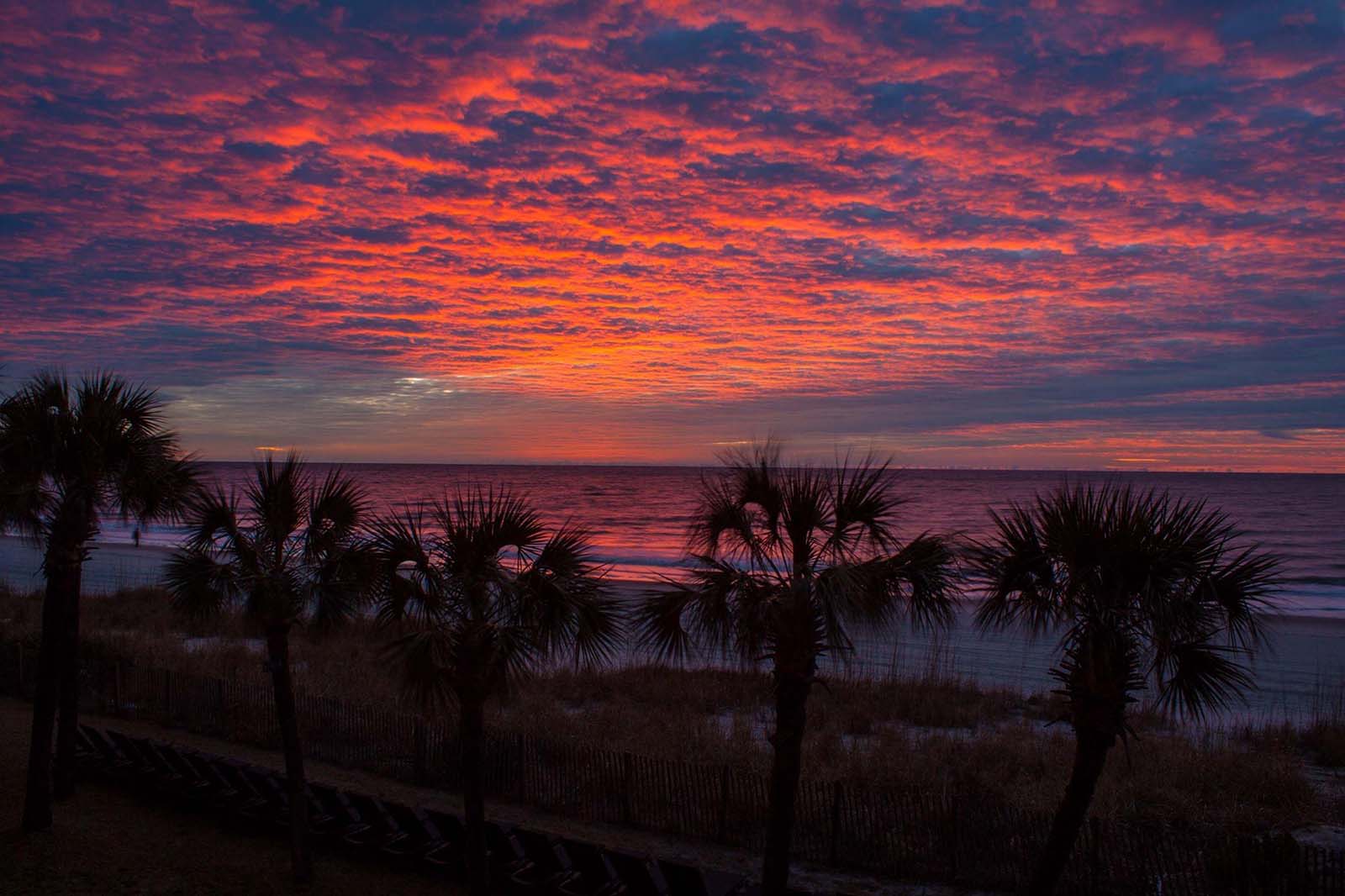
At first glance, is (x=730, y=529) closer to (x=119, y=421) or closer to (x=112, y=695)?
(x=119, y=421)

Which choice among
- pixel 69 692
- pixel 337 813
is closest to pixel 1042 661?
pixel 337 813

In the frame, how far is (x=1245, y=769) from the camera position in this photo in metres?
13.9

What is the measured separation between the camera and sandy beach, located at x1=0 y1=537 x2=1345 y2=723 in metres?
22.0

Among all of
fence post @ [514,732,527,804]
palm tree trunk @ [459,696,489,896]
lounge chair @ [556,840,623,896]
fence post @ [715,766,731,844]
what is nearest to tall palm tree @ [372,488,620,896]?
palm tree trunk @ [459,696,489,896]

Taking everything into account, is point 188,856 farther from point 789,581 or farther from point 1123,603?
point 1123,603

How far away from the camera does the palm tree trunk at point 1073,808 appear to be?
7.62m

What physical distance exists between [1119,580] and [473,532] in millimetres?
5937

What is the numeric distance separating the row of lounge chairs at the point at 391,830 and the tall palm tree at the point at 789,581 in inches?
58.6

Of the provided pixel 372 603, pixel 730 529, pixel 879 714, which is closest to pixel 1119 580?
pixel 730 529

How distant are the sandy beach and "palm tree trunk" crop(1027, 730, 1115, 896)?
1084 centimetres

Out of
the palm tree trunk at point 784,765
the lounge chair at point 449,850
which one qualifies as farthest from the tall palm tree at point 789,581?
the lounge chair at point 449,850

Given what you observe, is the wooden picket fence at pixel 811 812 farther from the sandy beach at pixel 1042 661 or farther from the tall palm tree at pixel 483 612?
the sandy beach at pixel 1042 661

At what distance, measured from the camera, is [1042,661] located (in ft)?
91.8

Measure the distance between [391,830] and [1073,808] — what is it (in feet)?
26.4
